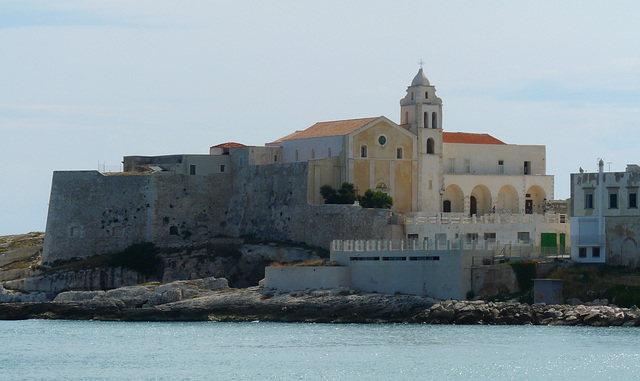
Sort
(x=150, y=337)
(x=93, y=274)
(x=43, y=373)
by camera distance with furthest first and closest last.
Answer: (x=93, y=274) < (x=150, y=337) < (x=43, y=373)

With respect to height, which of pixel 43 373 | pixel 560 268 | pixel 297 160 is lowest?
pixel 43 373

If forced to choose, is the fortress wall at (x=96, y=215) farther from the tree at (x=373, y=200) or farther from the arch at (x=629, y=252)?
the arch at (x=629, y=252)

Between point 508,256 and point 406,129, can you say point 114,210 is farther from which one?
point 508,256

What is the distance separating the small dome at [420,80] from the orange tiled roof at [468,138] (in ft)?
12.0

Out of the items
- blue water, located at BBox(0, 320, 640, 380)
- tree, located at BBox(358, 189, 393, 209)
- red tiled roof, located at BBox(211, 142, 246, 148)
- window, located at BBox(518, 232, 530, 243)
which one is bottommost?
blue water, located at BBox(0, 320, 640, 380)

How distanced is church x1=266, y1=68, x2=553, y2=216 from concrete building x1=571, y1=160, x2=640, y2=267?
12.6 metres

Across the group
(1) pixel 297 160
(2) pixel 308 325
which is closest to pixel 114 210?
(1) pixel 297 160

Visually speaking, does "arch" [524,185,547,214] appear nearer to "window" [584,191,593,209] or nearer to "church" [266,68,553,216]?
"church" [266,68,553,216]

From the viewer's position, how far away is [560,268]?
6366 centimetres

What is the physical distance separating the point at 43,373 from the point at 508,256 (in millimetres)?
22165

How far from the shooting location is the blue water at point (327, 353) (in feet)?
166

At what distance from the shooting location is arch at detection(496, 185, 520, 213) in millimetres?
84312

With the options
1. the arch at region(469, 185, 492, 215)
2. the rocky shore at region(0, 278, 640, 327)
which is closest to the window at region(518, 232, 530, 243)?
the arch at region(469, 185, 492, 215)

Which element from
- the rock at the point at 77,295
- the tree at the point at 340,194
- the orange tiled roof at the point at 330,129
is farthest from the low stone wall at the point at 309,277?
the orange tiled roof at the point at 330,129
